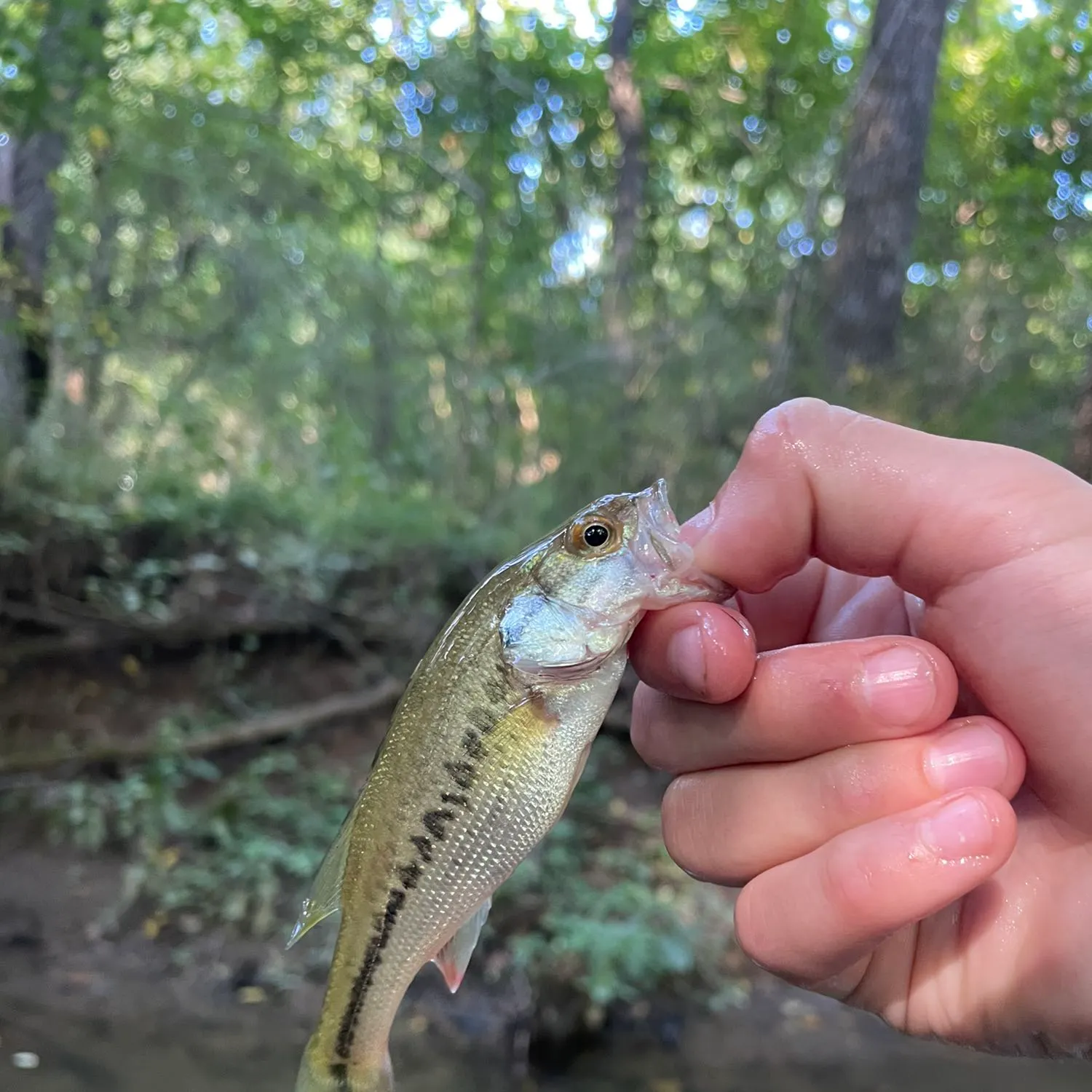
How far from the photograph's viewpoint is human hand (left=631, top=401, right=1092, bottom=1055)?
1218 mm

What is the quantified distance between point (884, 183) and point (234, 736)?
5.99 meters

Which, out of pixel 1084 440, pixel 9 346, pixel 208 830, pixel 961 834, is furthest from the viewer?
pixel 9 346

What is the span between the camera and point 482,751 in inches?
53.9

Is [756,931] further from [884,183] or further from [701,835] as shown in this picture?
[884,183]

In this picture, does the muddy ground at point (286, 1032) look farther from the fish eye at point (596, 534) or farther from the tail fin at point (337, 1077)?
the fish eye at point (596, 534)

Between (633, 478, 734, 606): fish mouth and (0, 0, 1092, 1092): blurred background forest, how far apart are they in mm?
3163

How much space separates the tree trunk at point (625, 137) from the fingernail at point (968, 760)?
4.91m

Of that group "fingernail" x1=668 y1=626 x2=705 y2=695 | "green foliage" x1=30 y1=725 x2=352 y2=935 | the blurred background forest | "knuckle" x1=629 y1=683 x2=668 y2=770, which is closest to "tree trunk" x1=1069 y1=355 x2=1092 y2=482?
the blurred background forest

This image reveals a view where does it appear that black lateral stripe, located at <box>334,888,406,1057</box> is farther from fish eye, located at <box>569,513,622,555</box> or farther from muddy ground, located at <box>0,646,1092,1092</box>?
muddy ground, located at <box>0,646,1092,1092</box>

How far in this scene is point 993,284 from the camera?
5832 mm

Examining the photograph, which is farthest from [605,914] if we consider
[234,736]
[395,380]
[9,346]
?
[9,346]

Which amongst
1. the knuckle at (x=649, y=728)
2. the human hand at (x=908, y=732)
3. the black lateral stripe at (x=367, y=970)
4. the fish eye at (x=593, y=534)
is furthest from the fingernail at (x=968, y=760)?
the black lateral stripe at (x=367, y=970)

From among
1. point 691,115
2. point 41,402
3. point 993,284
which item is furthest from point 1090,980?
point 691,115

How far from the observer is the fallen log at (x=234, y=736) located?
4.91 meters
